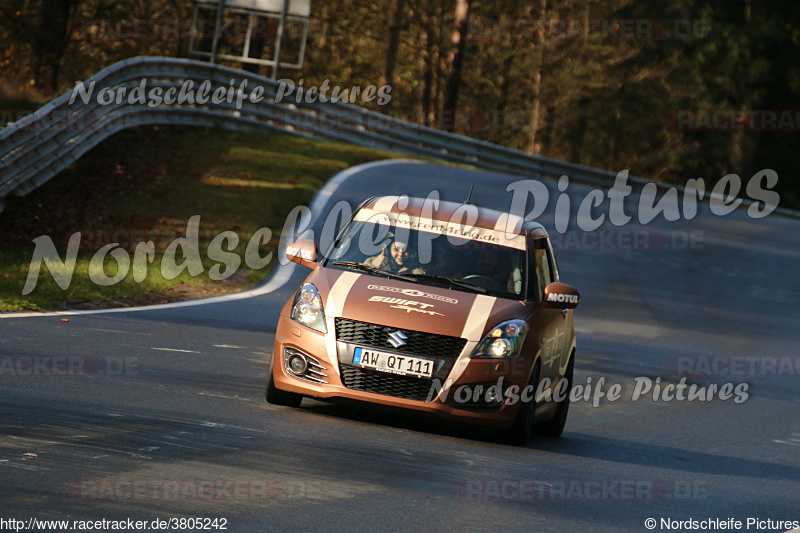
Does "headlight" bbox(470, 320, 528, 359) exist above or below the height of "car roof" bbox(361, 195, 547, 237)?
below

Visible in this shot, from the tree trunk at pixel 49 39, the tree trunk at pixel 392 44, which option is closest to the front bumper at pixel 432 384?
the tree trunk at pixel 49 39

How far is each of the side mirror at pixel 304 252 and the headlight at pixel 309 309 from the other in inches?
17.6

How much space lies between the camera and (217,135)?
94.7 ft

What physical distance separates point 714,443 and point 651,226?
17252mm

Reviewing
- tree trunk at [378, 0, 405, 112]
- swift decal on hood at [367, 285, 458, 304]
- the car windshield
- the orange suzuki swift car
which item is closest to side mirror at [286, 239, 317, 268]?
the orange suzuki swift car

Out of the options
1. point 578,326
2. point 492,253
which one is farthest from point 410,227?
point 578,326

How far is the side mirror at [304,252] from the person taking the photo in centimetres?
978

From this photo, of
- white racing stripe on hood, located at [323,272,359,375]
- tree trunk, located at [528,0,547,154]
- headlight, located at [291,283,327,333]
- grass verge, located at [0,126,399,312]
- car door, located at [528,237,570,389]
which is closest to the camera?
white racing stripe on hood, located at [323,272,359,375]

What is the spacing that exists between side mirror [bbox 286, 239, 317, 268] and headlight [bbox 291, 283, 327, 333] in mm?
446

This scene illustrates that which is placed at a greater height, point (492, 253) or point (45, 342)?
point (492, 253)

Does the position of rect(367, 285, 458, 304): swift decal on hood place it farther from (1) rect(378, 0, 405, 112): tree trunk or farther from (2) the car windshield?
(1) rect(378, 0, 405, 112): tree trunk

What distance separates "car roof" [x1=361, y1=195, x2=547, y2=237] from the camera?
1029 cm

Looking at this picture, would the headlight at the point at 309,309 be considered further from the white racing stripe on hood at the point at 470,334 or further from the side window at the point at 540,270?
the side window at the point at 540,270

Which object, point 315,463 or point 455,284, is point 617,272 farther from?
point 315,463
